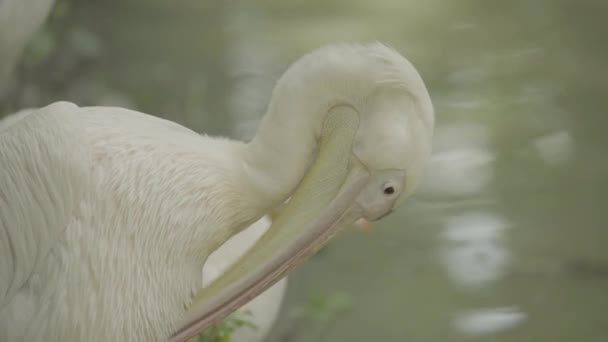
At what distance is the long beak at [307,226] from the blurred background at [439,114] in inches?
32.7

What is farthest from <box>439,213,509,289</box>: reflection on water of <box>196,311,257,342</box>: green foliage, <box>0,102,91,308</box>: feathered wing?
<box>0,102,91,308</box>: feathered wing

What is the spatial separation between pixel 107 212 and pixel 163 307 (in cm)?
22

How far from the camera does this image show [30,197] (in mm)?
2006

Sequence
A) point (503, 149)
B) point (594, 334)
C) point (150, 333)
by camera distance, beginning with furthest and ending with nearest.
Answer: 1. point (503, 149)
2. point (594, 334)
3. point (150, 333)

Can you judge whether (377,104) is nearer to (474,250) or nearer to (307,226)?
(307,226)

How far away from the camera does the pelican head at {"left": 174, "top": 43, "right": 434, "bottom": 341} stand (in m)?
2.10

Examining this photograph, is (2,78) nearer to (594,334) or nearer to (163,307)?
(163,307)

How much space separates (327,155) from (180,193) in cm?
30

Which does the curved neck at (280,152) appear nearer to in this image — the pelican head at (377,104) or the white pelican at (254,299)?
the pelican head at (377,104)

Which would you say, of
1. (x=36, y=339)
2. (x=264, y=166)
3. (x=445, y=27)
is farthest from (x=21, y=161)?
(x=445, y=27)

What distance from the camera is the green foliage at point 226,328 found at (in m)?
2.61

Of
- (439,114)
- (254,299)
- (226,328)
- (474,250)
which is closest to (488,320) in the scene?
(474,250)

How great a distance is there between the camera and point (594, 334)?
3.15 m

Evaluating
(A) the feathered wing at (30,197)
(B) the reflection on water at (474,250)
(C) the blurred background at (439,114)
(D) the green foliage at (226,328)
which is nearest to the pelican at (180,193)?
(A) the feathered wing at (30,197)
